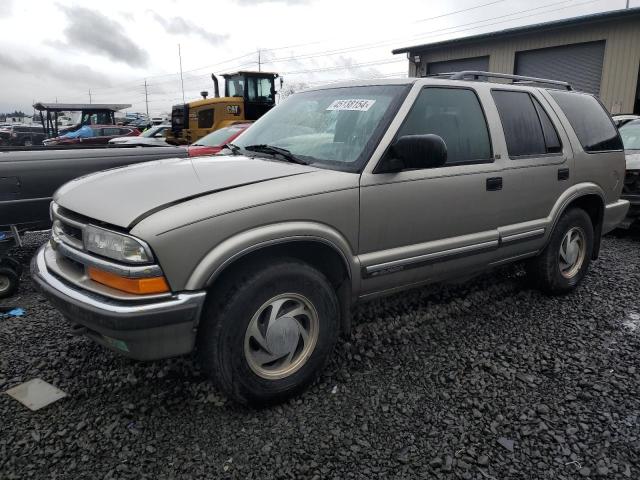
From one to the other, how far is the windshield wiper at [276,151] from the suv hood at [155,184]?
0.11 meters

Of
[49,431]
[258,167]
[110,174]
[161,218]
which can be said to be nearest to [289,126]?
[258,167]

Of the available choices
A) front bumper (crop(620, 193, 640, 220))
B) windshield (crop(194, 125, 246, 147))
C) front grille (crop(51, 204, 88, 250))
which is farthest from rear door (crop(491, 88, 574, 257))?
windshield (crop(194, 125, 246, 147))

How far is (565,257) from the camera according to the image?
4418mm

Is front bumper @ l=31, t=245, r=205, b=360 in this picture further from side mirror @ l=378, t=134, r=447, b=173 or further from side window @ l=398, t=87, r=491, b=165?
side window @ l=398, t=87, r=491, b=165

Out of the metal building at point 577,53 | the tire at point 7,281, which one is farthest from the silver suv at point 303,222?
the metal building at point 577,53

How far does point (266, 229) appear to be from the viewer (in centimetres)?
246

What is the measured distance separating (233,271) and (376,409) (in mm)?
1112

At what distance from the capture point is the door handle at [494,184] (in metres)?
3.48

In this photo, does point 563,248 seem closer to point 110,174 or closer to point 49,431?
point 110,174

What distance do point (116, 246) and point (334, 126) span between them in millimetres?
1640

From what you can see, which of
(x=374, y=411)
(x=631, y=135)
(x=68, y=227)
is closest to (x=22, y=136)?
(x=631, y=135)

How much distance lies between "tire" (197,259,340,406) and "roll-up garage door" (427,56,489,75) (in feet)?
61.5

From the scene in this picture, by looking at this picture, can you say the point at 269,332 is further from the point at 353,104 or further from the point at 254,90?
the point at 254,90

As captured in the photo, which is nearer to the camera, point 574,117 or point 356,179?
point 356,179
